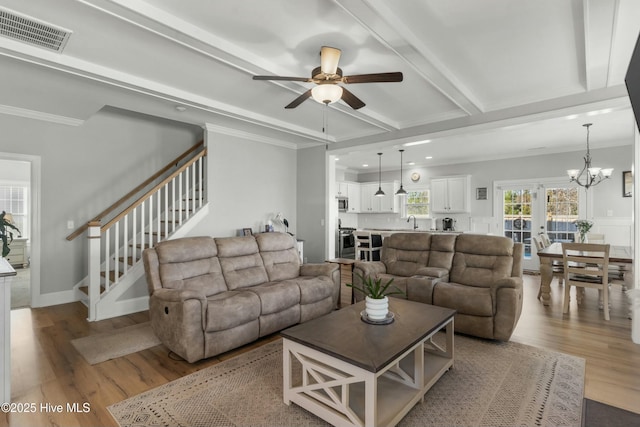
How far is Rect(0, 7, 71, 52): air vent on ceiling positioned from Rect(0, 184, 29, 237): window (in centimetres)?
679

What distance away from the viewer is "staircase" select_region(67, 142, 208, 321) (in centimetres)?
392

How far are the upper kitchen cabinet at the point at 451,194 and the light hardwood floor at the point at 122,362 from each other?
154 inches

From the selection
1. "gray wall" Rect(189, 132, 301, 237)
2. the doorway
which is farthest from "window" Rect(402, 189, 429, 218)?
the doorway

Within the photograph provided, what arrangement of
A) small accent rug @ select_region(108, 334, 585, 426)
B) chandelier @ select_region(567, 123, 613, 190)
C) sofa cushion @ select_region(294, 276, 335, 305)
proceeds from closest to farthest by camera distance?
1. small accent rug @ select_region(108, 334, 585, 426)
2. sofa cushion @ select_region(294, 276, 335, 305)
3. chandelier @ select_region(567, 123, 613, 190)

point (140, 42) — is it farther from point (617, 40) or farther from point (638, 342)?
point (638, 342)

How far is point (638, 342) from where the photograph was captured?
3213mm

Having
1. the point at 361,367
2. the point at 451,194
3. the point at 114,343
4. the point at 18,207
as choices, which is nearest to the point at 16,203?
the point at 18,207

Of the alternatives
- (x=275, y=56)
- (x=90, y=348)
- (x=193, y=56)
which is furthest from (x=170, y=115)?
(x=90, y=348)

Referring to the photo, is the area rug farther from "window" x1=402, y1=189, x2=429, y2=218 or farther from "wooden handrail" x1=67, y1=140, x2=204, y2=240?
"window" x1=402, y1=189, x2=429, y2=218

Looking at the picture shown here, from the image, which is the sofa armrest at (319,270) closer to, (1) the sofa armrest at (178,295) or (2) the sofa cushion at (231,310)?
(2) the sofa cushion at (231,310)

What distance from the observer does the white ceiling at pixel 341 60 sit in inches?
90.8

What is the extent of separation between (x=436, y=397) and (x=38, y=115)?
18.7 feet

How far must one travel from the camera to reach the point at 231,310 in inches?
115

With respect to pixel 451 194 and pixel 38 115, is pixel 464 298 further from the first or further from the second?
pixel 38 115
